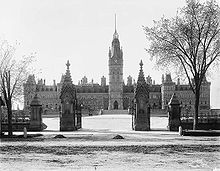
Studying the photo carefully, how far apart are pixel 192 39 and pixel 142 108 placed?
8105mm

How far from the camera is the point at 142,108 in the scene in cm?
3522

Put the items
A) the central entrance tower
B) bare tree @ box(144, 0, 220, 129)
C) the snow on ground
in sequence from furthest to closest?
the central entrance tower, the snow on ground, bare tree @ box(144, 0, 220, 129)

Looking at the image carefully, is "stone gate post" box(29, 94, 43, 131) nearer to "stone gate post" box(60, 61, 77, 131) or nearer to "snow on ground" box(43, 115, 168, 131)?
"stone gate post" box(60, 61, 77, 131)

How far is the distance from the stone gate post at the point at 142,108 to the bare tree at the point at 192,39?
4.05 metres

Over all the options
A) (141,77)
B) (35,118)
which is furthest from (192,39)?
(35,118)

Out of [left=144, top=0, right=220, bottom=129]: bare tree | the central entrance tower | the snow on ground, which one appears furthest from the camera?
the central entrance tower

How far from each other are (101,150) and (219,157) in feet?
17.5

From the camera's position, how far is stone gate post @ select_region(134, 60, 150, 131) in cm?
3506

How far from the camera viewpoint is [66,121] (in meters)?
35.7

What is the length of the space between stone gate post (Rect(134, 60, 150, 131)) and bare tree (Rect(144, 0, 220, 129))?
405 centimetres

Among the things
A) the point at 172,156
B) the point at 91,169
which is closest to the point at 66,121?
the point at 172,156

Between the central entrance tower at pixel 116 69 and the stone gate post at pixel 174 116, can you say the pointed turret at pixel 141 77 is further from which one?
the central entrance tower at pixel 116 69

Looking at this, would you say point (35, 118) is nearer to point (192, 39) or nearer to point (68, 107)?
point (68, 107)

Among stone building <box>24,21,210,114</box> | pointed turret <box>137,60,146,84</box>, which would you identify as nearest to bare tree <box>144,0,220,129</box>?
pointed turret <box>137,60,146,84</box>
